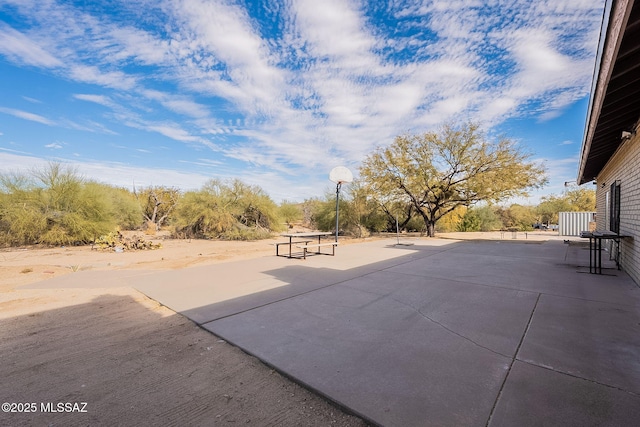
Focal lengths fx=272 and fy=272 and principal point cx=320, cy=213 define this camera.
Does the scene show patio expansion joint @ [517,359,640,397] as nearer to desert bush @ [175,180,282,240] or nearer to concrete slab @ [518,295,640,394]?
concrete slab @ [518,295,640,394]

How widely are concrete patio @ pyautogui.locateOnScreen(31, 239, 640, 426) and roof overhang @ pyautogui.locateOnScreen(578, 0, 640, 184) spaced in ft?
8.07

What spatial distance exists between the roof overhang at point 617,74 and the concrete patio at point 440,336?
2.46 metres

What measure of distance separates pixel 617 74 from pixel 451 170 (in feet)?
50.4

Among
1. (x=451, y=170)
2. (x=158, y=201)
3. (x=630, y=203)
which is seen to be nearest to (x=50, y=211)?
(x=158, y=201)

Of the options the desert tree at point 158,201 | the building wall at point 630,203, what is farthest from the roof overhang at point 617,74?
the desert tree at point 158,201

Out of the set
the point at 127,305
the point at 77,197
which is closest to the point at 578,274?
the point at 127,305

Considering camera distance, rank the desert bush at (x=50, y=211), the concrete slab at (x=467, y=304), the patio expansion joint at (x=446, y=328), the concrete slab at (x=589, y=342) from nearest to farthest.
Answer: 1. the concrete slab at (x=589, y=342)
2. the patio expansion joint at (x=446, y=328)
3. the concrete slab at (x=467, y=304)
4. the desert bush at (x=50, y=211)

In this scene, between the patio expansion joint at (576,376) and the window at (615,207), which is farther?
the window at (615,207)

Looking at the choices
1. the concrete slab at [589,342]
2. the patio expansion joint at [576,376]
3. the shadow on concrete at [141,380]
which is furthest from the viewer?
the concrete slab at [589,342]

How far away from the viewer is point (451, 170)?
56.4 ft

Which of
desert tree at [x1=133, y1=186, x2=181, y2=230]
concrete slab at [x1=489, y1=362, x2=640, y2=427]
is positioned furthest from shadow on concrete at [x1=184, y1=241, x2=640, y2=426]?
desert tree at [x1=133, y1=186, x2=181, y2=230]

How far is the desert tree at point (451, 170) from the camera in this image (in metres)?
15.6

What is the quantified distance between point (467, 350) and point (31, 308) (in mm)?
5599

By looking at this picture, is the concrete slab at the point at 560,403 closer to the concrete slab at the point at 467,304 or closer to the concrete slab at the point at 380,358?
the concrete slab at the point at 380,358
